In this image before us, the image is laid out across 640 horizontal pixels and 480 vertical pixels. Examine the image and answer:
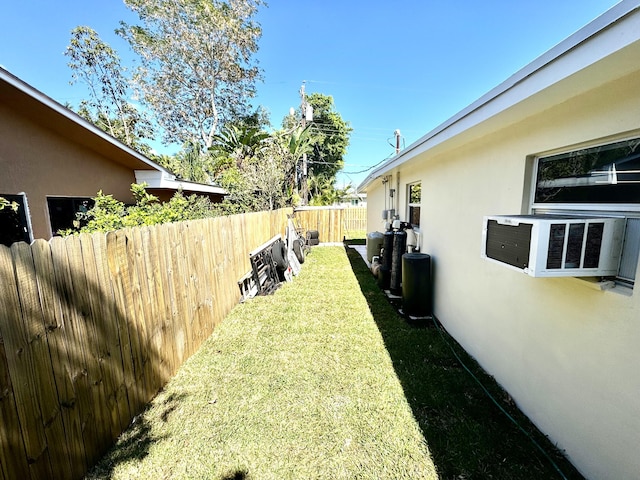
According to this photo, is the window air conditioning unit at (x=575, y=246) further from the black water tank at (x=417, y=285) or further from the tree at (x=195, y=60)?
the tree at (x=195, y=60)

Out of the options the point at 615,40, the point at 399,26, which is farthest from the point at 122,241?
the point at 399,26

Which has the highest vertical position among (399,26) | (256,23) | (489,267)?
(256,23)

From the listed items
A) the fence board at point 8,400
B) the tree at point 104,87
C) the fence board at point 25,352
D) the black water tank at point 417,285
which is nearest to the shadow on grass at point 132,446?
the fence board at point 25,352

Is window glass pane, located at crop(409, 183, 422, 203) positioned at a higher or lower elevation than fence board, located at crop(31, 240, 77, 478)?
higher

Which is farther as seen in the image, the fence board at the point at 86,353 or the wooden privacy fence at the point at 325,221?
the wooden privacy fence at the point at 325,221

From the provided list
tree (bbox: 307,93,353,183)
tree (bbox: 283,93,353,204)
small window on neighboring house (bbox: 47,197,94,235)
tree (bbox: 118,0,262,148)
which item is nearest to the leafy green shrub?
small window on neighboring house (bbox: 47,197,94,235)

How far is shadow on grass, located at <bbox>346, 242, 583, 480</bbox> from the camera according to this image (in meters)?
1.94

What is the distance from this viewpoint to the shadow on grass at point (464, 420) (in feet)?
6.38

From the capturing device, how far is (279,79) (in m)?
19.2

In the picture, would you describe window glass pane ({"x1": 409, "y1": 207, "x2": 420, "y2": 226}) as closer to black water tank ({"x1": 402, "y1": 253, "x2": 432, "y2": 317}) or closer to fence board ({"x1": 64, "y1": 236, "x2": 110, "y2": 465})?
black water tank ({"x1": 402, "y1": 253, "x2": 432, "y2": 317})

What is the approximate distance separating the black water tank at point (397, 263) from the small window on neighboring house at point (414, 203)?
2.00ft

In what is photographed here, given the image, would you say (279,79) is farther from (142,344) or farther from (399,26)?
(142,344)

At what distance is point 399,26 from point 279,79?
1076 cm

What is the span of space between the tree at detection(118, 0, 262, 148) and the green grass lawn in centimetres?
1628
